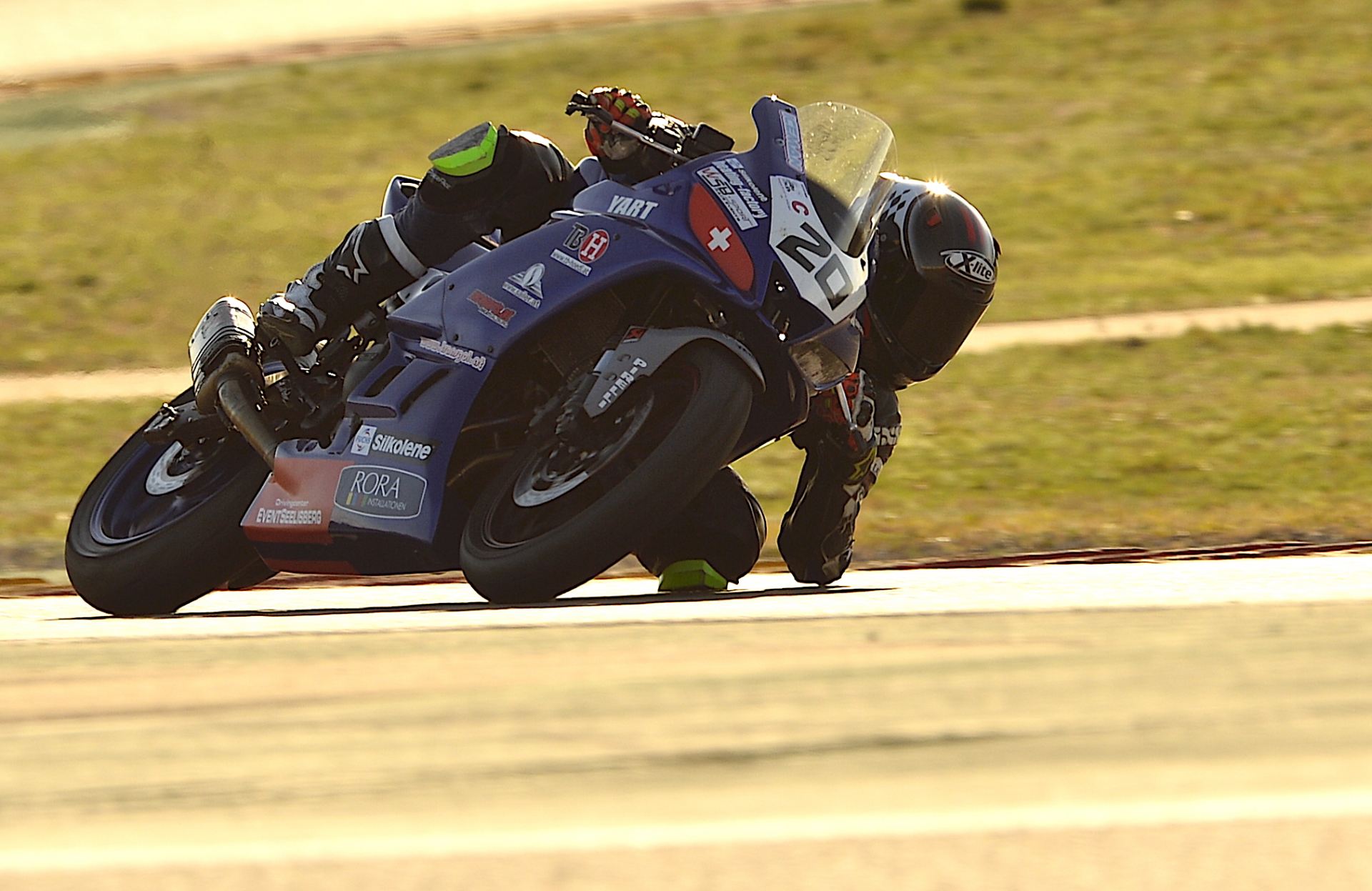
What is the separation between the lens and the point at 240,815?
312 centimetres

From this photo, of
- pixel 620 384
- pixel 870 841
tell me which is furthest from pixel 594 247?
pixel 870 841

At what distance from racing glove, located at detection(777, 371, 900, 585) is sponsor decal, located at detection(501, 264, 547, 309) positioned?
845 millimetres

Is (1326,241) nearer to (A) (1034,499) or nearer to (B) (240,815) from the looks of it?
(A) (1034,499)

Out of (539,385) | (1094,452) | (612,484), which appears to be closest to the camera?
(612,484)

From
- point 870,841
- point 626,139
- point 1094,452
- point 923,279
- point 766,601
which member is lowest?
point 1094,452

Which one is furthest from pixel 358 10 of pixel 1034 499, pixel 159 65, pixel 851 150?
pixel 851 150

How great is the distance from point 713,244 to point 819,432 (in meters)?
0.85

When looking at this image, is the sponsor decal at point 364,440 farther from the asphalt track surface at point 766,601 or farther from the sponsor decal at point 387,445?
the asphalt track surface at point 766,601

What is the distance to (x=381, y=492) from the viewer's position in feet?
18.9

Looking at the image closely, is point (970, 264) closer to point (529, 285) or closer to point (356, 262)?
point (529, 285)

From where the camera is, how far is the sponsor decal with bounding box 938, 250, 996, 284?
646 cm

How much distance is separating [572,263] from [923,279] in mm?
1232

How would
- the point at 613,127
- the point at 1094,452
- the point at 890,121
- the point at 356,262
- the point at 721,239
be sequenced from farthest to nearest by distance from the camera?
the point at 890,121 → the point at 1094,452 → the point at 356,262 → the point at 613,127 → the point at 721,239

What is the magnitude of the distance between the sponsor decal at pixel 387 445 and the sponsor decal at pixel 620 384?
55 centimetres
